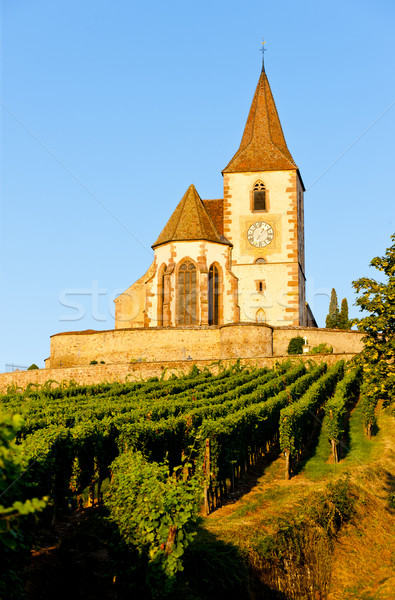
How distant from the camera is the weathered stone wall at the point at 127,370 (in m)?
37.8

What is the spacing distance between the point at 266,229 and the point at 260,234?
0.57 m

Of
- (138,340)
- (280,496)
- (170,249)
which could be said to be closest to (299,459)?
(280,496)

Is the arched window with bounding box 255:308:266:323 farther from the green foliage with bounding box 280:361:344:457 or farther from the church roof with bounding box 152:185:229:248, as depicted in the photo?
the green foliage with bounding box 280:361:344:457

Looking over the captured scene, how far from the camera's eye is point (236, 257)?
48156mm

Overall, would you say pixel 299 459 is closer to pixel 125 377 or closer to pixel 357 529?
pixel 357 529

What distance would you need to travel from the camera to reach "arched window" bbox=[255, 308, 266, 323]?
1833 inches

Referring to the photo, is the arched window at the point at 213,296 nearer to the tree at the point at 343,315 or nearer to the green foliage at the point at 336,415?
the green foliage at the point at 336,415

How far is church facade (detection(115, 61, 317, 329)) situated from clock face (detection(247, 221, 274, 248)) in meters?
0.07

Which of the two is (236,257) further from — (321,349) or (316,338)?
(321,349)

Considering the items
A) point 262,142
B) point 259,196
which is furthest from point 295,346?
point 262,142

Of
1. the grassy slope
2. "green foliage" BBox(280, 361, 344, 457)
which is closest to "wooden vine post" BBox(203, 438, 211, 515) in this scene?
the grassy slope

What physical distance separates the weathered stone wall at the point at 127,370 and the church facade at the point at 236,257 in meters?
7.03

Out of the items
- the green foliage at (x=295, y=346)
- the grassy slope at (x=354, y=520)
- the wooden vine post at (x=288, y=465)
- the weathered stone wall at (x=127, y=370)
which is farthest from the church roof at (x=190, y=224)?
the wooden vine post at (x=288, y=465)

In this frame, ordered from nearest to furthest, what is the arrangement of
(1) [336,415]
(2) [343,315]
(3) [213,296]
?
1. (1) [336,415]
2. (3) [213,296]
3. (2) [343,315]
